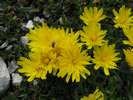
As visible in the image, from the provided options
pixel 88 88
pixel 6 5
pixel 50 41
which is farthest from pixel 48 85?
pixel 6 5

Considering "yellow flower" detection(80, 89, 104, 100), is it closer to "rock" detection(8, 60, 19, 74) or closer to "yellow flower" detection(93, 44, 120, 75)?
"yellow flower" detection(93, 44, 120, 75)

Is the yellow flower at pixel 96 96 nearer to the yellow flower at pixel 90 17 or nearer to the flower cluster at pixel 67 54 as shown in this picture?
the flower cluster at pixel 67 54

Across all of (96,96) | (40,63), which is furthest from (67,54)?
(96,96)

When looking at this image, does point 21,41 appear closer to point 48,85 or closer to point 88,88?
point 48,85

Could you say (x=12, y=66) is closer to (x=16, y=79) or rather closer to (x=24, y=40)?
(x=16, y=79)

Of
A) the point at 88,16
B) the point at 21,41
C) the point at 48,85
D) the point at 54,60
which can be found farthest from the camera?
the point at 21,41

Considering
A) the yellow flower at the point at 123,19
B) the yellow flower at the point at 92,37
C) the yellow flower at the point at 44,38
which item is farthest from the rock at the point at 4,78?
the yellow flower at the point at 123,19

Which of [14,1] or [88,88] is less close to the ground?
[14,1]
